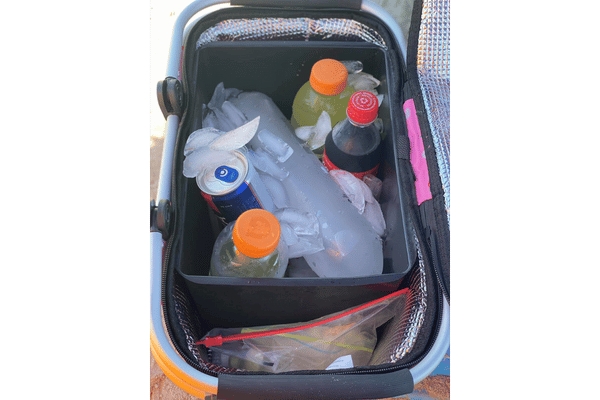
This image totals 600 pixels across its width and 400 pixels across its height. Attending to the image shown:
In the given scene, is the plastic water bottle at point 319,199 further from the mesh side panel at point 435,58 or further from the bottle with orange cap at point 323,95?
the mesh side panel at point 435,58

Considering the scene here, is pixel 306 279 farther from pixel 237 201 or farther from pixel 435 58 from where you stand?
pixel 435 58

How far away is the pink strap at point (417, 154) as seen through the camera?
0.75 meters

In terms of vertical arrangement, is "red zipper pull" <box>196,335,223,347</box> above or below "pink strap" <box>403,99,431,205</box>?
below

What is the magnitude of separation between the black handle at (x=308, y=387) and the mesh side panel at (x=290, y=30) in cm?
69

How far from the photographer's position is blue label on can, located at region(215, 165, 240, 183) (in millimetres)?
749

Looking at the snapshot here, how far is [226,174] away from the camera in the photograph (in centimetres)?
75

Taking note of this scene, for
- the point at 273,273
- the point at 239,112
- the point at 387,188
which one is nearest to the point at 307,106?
the point at 239,112

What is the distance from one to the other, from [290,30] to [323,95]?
0.17 m

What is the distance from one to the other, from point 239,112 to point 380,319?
1.72 feet

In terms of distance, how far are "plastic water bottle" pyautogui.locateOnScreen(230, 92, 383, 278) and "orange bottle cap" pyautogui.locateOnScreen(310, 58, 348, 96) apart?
0.47ft

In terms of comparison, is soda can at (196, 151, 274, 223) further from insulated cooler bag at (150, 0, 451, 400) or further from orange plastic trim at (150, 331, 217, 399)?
orange plastic trim at (150, 331, 217, 399)

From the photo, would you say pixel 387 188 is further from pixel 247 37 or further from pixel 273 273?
pixel 247 37

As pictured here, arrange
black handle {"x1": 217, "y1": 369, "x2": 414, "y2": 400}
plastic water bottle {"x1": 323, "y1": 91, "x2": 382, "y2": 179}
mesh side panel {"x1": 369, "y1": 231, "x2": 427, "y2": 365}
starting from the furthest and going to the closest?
plastic water bottle {"x1": 323, "y1": 91, "x2": 382, "y2": 179}, mesh side panel {"x1": 369, "y1": 231, "x2": 427, "y2": 365}, black handle {"x1": 217, "y1": 369, "x2": 414, "y2": 400}

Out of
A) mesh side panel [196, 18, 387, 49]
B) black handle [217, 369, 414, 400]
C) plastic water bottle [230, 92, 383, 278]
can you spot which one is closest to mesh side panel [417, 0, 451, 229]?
mesh side panel [196, 18, 387, 49]
